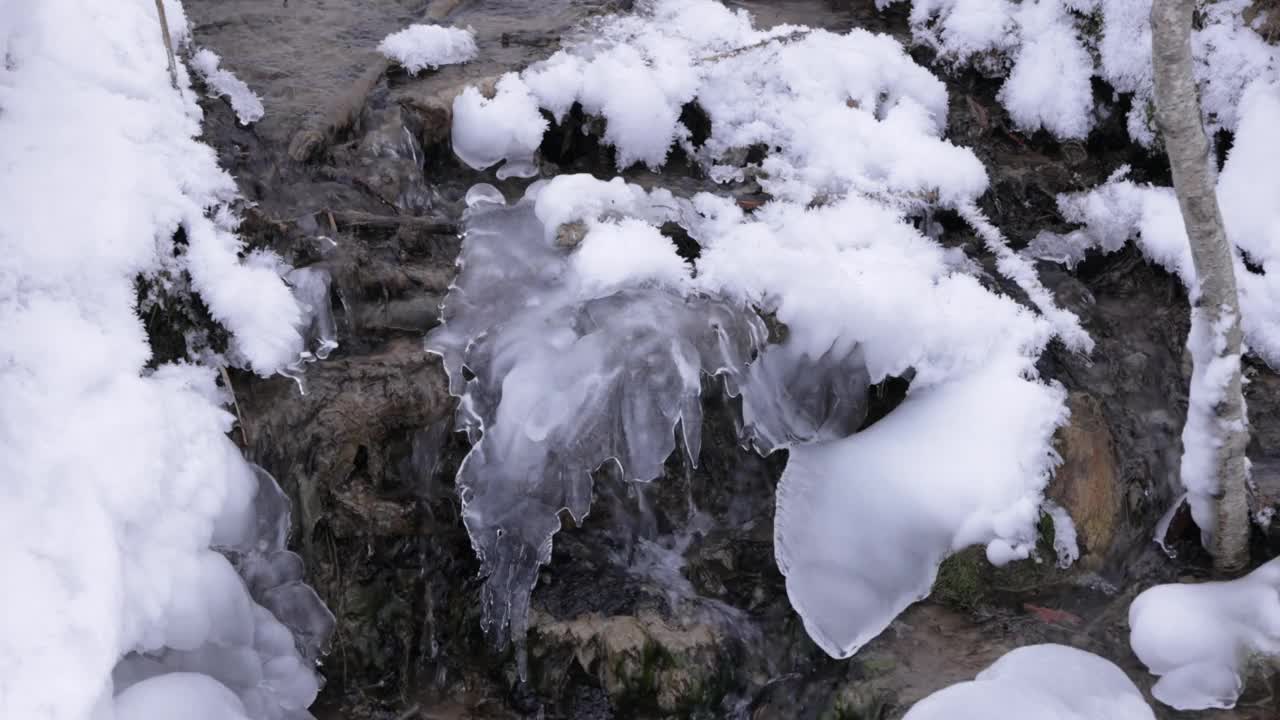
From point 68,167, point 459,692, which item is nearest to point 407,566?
point 459,692

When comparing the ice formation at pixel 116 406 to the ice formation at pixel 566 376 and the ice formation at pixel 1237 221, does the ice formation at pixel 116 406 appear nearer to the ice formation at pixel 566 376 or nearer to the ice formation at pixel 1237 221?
the ice formation at pixel 566 376

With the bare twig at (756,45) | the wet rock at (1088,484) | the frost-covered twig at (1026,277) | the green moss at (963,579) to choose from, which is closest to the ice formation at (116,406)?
the green moss at (963,579)

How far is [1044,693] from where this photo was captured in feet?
9.13

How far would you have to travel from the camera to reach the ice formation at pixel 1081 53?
Result: 4461 mm

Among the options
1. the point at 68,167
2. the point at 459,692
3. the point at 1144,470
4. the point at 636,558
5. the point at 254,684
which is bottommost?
the point at 459,692

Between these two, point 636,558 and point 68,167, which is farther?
point 636,558

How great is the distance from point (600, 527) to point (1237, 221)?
2990 mm

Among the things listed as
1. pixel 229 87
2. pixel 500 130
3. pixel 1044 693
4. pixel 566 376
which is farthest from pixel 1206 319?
pixel 229 87

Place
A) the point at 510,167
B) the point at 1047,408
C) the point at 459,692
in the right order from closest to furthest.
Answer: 1. the point at 1047,408
2. the point at 459,692
3. the point at 510,167

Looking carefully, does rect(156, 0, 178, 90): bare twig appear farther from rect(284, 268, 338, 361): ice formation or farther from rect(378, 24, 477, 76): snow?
rect(378, 24, 477, 76): snow

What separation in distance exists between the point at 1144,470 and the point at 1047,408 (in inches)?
20.6

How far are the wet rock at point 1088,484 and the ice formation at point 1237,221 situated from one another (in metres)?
0.69

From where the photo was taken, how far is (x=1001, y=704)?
8.97ft

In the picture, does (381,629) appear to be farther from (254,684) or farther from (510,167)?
(510,167)
